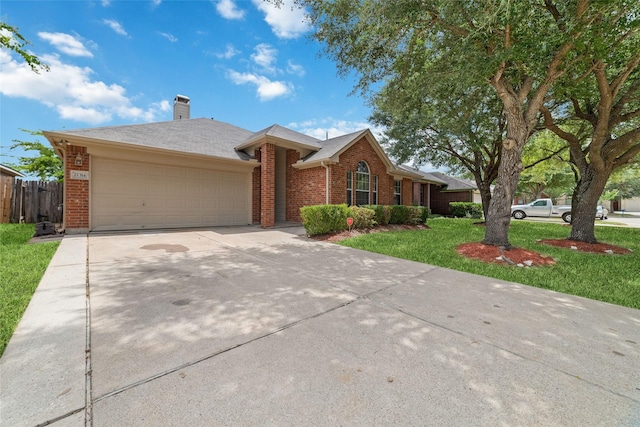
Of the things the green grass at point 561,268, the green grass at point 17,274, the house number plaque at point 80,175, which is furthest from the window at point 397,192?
the green grass at point 17,274

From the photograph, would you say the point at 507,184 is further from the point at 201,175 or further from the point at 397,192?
the point at 201,175

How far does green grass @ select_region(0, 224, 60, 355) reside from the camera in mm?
2657

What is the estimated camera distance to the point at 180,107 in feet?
50.9

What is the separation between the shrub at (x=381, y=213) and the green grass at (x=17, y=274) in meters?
8.95

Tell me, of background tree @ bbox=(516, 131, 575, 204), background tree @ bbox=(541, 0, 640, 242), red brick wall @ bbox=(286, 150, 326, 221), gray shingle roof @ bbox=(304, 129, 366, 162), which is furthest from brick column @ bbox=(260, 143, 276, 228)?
background tree @ bbox=(516, 131, 575, 204)

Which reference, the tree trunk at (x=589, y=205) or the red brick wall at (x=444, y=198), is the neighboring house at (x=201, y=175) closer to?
the tree trunk at (x=589, y=205)

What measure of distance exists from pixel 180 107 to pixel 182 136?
6.10 metres

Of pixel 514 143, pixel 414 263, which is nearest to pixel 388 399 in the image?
pixel 414 263

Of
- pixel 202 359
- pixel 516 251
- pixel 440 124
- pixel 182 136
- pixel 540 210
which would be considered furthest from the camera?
pixel 540 210

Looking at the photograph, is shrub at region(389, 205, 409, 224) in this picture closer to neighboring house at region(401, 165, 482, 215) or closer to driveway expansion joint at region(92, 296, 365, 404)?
driveway expansion joint at region(92, 296, 365, 404)

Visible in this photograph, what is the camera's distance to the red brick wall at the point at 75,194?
815 cm

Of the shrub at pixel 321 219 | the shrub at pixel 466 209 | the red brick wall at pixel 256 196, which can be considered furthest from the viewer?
the shrub at pixel 466 209

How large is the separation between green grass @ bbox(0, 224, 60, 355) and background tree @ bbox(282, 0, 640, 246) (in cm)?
740

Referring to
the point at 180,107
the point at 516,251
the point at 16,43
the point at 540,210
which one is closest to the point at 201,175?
the point at 16,43
